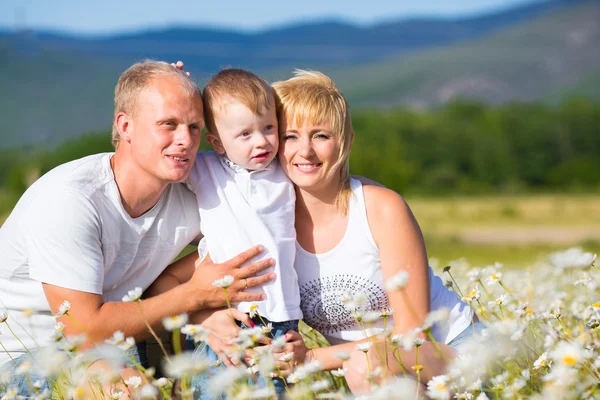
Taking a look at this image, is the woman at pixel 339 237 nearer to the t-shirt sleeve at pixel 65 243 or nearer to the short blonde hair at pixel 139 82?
the short blonde hair at pixel 139 82

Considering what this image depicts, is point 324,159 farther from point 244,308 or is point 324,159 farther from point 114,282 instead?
point 114,282

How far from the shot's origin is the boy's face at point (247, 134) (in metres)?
3.84

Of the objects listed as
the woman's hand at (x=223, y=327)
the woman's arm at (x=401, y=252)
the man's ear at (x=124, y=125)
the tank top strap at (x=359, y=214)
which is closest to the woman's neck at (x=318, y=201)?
the tank top strap at (x=359, y=214)

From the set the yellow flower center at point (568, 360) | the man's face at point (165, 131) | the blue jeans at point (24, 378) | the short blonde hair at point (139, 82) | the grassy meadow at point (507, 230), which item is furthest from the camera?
the grassy meadow at point (507, 230)

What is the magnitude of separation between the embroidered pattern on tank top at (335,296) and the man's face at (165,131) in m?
0.88

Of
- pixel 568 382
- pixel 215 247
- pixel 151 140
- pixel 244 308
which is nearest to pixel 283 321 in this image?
pixel 244 308

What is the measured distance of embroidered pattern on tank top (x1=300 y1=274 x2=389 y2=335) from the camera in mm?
3969

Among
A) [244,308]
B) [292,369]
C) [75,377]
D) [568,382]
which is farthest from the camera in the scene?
[244,308]

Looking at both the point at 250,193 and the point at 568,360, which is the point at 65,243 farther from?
the point at 568,360

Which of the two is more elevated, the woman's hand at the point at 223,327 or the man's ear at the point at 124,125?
the man's ear at the point at 124,125

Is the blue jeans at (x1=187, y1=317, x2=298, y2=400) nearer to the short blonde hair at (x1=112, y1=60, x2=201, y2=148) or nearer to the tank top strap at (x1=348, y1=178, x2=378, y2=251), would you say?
the tank top strap at (x1=348, y1=178, x2=378, y2=251)

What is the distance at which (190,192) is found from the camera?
13.7 feet

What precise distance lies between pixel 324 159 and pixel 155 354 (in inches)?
58.8

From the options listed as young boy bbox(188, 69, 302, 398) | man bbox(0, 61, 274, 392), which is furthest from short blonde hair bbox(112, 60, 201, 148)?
young boy bbox(188, 69, 302, 398)
